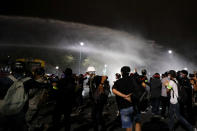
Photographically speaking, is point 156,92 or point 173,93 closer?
point 173,93

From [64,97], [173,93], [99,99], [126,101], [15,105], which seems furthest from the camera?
[99,99]

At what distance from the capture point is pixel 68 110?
4.49 m

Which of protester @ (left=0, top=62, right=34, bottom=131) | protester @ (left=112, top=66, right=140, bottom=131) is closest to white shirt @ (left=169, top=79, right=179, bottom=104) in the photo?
protester @ (left=112, top=66, right=140, bottom=131)

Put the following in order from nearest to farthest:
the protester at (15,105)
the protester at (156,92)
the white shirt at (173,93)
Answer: the protester at (15,105), the white shirt at (173,93), the protester at (156,92)

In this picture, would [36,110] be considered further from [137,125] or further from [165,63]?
[165,63]

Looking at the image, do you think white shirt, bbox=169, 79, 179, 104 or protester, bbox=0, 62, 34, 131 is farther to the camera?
white shirt, bbox=169, 79, 179, 104

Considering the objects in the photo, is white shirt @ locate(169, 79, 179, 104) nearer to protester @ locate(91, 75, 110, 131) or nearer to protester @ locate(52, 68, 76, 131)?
protester @ locate(91, 75, 110, 131)

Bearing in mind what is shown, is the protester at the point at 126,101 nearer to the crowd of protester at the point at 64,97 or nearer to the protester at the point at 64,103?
the crowd of protester at the point at 64,97

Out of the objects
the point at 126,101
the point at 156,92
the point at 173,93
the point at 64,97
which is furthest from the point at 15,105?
the point at 156,92

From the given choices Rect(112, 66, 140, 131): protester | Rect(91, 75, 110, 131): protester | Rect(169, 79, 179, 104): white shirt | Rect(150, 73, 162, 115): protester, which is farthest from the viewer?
Rect(150, 73, 162, 115): protester

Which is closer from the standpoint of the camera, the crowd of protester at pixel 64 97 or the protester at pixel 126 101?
the crowd of protester at pixel 64 97

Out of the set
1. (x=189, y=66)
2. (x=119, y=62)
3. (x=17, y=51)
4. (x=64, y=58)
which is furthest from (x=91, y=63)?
(x=189, y=66)

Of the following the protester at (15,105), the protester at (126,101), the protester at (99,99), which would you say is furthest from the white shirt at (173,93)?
the protester at (15,105)

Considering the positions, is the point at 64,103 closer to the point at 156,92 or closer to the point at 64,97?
the point at 64,97
